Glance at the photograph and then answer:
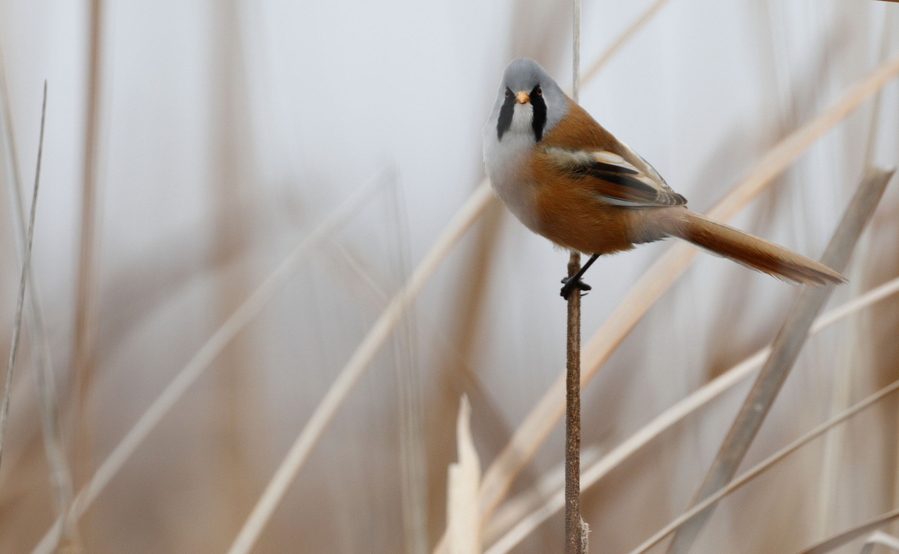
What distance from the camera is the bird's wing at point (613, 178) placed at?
856 millimetres

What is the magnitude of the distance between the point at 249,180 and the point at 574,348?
970 mm

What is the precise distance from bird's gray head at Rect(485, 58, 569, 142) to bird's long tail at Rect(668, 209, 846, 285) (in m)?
0.21

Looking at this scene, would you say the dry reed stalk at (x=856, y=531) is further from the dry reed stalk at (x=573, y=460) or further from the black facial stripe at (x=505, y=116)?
the black facial stripe at (x=505, y=116)

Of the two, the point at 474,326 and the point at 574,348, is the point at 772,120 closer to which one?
the point at 474,326

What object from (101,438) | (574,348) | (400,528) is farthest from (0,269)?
(574,348)

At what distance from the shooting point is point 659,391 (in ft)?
4.16

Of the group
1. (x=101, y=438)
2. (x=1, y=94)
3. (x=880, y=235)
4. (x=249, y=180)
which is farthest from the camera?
(x=101, y=438)

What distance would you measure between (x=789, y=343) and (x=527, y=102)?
1.30 feet

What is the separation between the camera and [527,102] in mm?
805

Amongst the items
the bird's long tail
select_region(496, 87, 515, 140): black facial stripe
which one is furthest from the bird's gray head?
the bird's long tail

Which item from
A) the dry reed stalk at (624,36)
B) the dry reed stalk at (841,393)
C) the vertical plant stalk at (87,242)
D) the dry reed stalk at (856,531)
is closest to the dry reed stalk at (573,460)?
the dry reed stalk at (856,531)

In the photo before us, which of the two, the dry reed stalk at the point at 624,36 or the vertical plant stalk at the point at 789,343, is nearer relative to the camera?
the vertical plant stalk at the point at 789,343

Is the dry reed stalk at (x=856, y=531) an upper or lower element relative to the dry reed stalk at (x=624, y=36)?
lower

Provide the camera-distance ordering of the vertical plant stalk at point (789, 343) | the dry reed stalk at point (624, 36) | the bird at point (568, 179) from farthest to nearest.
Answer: the dry reed stalk at point (624, 36) → the bird at point (568, 179) → the vertical plant stalk at point (789, 343)
